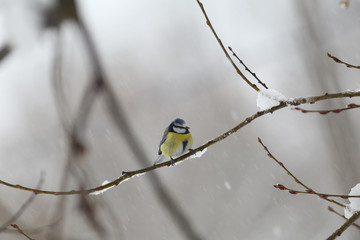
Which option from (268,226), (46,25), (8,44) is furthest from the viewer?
(268,226)

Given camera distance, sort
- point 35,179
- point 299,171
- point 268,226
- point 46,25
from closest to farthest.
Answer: point 46,25
point 35,179
point 299,171
point 268,226

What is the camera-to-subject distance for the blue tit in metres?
2.49

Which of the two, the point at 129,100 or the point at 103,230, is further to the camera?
the point at 129,100

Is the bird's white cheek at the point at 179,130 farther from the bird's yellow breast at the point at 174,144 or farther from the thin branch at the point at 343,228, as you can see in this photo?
the thin branch at the point at 343,228

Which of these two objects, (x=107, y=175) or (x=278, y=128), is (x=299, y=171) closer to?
(x=278, y=128)

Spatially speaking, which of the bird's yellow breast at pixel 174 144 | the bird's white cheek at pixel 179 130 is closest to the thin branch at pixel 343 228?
the bird's yellow breast at pixel 174 144

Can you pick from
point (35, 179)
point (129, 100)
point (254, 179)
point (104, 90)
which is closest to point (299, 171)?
point (254, 179)

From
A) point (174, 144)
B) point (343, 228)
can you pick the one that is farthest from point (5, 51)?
point (343, 228)

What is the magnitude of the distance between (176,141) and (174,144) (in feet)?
0.07

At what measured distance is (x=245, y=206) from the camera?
9.78 metres

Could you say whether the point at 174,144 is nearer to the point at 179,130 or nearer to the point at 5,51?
the point at 179,130

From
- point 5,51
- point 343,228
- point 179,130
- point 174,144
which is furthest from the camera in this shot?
point 179,130

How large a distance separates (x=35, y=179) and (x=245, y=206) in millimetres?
4561

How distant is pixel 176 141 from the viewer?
98.8 inches
